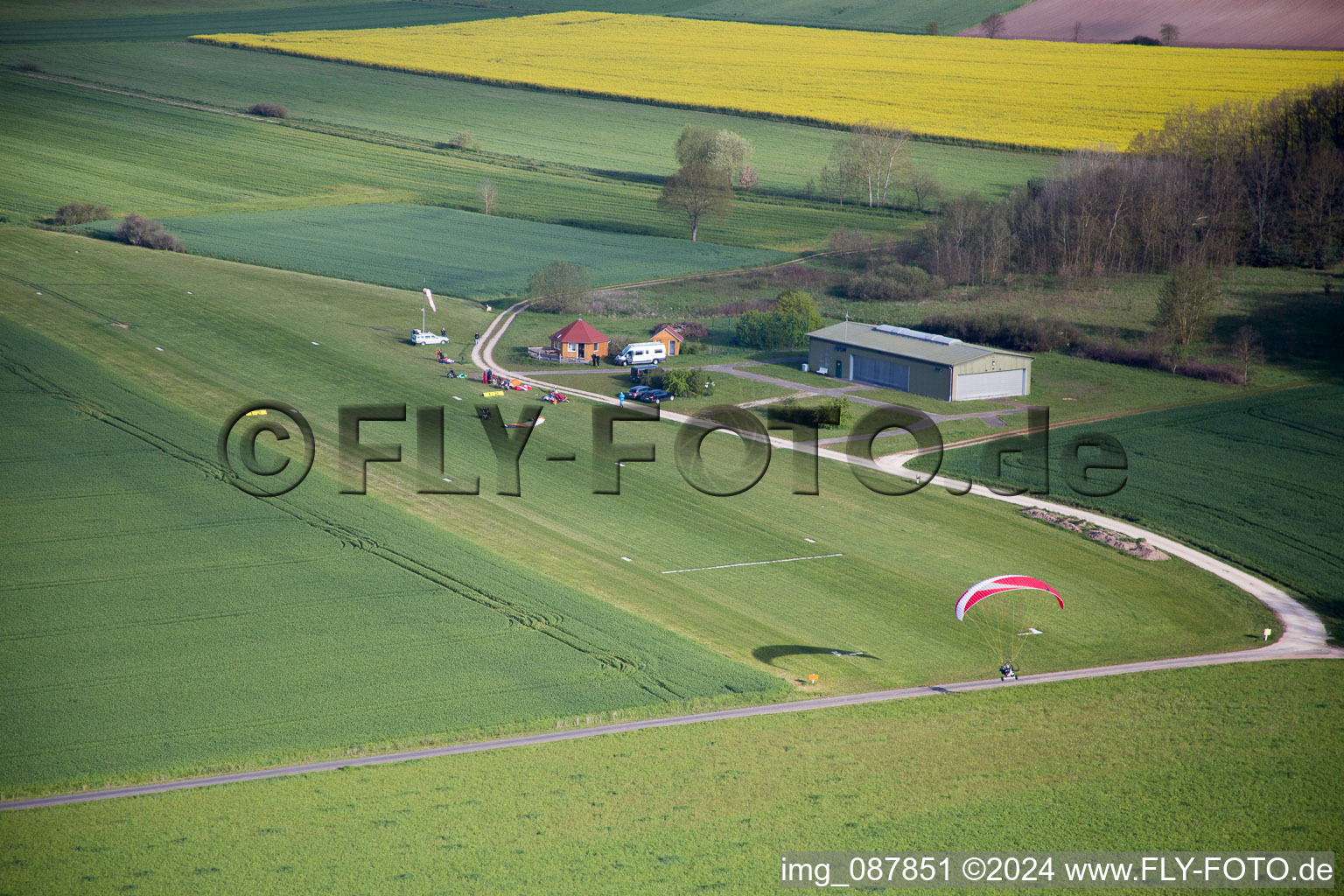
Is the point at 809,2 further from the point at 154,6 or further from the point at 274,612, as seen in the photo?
the point at 274,612

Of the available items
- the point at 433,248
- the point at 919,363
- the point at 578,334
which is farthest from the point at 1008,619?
the point at 433,248

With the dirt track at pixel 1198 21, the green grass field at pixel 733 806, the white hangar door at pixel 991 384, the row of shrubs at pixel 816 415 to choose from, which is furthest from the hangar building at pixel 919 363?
the dirt track at pixel 1198 21

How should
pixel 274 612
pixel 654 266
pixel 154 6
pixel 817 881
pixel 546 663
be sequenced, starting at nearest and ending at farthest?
pixel 817 881 → pixel 546 663 → pixel 274 612 → pixel 654 266 → pixel 154 6

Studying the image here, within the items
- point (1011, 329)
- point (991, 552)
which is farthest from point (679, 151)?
point (991, 552)

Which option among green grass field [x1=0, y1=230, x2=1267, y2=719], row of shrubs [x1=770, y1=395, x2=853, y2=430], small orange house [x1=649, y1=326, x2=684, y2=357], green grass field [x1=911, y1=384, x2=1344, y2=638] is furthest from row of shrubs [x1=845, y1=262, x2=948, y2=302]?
green grass field [x1=0, y1=230, x2=1267, y2=719]

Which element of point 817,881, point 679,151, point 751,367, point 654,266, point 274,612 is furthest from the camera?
point 679,151

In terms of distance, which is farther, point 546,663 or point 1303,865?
point 546,663

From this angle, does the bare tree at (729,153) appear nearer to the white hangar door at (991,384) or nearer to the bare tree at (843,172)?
the bare tree at (843,172)
